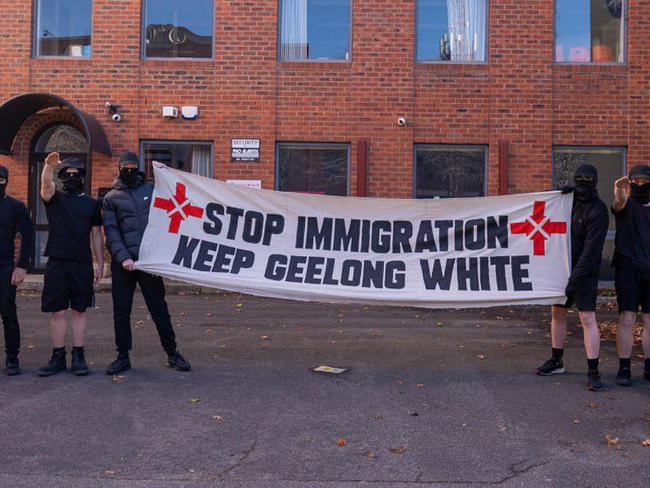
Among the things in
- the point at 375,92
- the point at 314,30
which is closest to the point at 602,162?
the point at 375,92

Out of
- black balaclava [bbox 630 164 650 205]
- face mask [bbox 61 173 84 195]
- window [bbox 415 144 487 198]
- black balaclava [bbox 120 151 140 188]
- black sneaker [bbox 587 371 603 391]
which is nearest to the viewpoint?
black sneaker [bbox 587 371 603 391]

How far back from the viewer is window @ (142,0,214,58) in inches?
528

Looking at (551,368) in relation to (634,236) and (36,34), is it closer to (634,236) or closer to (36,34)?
(634,236)

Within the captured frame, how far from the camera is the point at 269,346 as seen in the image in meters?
7.90

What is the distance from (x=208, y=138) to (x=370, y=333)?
5.97m

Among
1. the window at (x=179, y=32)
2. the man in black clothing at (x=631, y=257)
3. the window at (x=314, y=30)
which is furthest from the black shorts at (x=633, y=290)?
the window at (x=179, y=32)

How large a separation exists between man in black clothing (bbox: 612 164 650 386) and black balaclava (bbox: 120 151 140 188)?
172 inches

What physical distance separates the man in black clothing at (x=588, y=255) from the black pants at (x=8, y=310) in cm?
483

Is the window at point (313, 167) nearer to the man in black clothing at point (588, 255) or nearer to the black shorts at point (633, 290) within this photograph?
the man in black clothing at point (588, 255)

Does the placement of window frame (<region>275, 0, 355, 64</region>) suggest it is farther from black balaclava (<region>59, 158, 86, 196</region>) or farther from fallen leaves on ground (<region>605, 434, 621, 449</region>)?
fallen leaves on ground (<region>605, 434, 621, 449</region>)

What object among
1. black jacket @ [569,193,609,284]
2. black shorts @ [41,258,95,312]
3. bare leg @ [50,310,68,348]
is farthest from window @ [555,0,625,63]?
bare leg @ [50,310,68,348]

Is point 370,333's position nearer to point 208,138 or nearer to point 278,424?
point 278,424

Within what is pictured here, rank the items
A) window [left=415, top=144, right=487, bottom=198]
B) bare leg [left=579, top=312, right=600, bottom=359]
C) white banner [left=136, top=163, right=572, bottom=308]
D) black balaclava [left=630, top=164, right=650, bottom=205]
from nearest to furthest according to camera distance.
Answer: bare leg [left=579, top=312, right=600, bottom=359]
black balaclava [left=630, top=164, right=650, bottom=205]
white banner [left=136, top=163, right=572, bottom=308]
window [left=415, top=144, right=487, bottom=198]

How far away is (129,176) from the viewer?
6.70m
